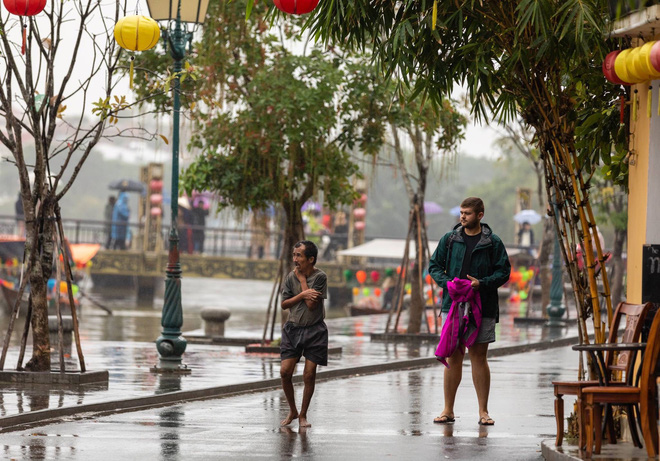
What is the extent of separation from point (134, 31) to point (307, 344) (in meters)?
4.57

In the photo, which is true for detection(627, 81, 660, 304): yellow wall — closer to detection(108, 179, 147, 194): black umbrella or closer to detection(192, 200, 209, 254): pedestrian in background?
detection(192, 200, 209, 254): pedestrian in background

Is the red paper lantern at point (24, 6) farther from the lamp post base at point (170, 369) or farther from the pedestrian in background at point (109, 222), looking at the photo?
the pedestrian in background at point (109, 222)

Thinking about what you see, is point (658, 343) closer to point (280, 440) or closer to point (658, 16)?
point (658, 16)

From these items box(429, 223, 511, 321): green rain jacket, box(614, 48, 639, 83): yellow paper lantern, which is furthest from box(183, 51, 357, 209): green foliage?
box(614, 48, 639, 83): yellow paper lantern

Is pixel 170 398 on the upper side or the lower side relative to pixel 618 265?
lower

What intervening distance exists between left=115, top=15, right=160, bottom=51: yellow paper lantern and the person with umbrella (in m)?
37.2

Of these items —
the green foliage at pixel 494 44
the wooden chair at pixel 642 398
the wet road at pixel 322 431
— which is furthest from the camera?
the green foliage at pixel 494 44

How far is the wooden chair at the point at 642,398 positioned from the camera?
328 inches

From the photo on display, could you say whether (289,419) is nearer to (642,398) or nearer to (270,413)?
(270,413)

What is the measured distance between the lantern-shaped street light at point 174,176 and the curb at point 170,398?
5.97ft

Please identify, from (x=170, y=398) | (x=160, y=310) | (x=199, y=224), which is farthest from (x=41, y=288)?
(x=199, y=224)

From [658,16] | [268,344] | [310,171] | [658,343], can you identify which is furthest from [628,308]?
[268,344]

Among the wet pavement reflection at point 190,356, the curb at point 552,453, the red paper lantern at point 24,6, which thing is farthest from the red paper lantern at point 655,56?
the red paper lantern at point 24,6

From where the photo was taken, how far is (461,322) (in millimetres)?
11008
